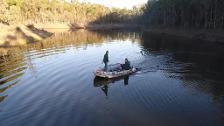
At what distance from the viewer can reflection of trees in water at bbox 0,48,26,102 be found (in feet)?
120

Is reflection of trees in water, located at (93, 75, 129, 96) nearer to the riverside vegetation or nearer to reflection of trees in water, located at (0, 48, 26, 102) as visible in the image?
reflection of trees in water, located at (0, 48, 26, 102)

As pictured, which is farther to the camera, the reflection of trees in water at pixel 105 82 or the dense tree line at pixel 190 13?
the dense tree line at pixel 190 13

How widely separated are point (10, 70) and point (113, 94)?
22972 millimetres

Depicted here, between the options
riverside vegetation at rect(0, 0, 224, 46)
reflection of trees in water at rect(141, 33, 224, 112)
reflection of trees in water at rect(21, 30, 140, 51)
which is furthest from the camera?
riverside vegetation at rect(0, 0, 224, 46)

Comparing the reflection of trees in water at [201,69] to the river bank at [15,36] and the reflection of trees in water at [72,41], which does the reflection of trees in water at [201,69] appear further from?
the river bank at [15,36]

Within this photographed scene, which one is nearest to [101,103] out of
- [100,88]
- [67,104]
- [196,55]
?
[67,104]

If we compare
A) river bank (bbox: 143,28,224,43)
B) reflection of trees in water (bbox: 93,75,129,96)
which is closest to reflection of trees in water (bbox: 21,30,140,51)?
river bank (bbox: 143,28,224,43)

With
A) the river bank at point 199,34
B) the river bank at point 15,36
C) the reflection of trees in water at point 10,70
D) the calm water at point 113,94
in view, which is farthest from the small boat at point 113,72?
the river bank at point 15,36

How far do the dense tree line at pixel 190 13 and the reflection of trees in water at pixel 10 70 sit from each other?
198 ft

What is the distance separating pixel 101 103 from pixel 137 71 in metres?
15.6

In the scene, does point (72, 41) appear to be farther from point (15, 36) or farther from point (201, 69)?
point (201, 69)

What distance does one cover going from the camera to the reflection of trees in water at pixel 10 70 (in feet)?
120

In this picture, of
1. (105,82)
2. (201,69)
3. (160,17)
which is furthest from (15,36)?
(160,17)

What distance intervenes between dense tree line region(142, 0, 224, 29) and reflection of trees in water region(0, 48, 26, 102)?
6044cm
